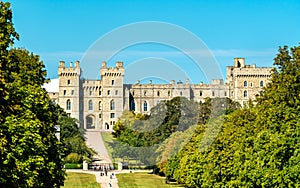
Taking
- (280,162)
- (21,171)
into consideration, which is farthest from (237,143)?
(21,171)

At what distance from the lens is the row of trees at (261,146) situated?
1025 inches

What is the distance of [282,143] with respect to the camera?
1021 inches

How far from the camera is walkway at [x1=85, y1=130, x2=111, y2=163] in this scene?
8151cm

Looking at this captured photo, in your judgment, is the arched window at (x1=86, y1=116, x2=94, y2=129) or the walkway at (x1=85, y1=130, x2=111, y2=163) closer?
the walkway at (x1=85, y1=130, x2=111, y2=163)

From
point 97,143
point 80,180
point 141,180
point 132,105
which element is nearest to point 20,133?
point 80,180

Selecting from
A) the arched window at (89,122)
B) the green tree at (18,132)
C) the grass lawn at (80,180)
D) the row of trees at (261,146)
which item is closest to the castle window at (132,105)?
the arched window at (89,122)

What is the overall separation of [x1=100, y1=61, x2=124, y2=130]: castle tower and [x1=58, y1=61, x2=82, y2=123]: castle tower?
3847 millimetres

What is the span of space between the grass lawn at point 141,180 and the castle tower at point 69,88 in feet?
169

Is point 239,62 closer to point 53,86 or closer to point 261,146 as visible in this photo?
point 53,86

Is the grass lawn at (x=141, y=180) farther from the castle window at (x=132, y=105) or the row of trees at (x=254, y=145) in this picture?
the castle window at (x=132, y=105)

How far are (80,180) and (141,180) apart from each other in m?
4.35

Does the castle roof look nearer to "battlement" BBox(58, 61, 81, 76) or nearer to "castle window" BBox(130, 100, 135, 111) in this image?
"battlement" BBox(58, 61, 81, 76)

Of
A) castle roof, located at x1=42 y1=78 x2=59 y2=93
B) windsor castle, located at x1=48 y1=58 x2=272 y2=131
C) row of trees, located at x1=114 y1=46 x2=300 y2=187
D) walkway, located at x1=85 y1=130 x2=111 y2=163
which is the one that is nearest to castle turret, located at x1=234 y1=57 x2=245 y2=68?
windsor castle, located at x1=48 y1=58 x2=272 y2=131

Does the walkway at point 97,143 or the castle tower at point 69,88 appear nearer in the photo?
the walkway at point 97,143
